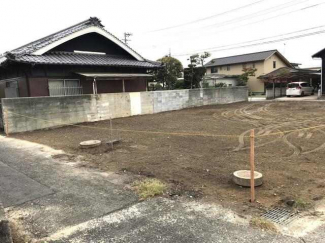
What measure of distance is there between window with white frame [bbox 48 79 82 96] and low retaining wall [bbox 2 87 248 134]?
272 cm

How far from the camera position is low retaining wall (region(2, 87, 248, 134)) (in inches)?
426

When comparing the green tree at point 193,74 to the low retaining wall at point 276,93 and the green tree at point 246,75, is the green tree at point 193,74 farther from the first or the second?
the green tree at point 246,75

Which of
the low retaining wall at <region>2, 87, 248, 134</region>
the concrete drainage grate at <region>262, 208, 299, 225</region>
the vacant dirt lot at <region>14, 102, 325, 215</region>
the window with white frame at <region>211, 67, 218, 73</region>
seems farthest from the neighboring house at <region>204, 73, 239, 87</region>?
the concrete drainage grate at <region>262, 208, 299, 225</region>

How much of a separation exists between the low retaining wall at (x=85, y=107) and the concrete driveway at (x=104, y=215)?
6.15m

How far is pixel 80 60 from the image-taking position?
15570 mm

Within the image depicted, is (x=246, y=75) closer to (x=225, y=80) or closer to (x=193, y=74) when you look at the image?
(x=225, y=80)

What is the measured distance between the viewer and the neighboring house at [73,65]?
14.0 meters

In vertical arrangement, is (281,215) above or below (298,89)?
below

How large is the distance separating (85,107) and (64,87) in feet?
9.88

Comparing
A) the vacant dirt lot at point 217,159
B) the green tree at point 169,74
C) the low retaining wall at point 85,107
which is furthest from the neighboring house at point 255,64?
the vacant dirt lot at point 217,159

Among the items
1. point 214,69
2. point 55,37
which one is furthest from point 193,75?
point 214,69

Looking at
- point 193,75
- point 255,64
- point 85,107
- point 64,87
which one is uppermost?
point 255,64

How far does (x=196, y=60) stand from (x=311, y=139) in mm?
22647

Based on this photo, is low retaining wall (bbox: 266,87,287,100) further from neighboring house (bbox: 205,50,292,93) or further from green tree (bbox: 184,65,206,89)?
green tree (bbox: 184,65,206,89)
